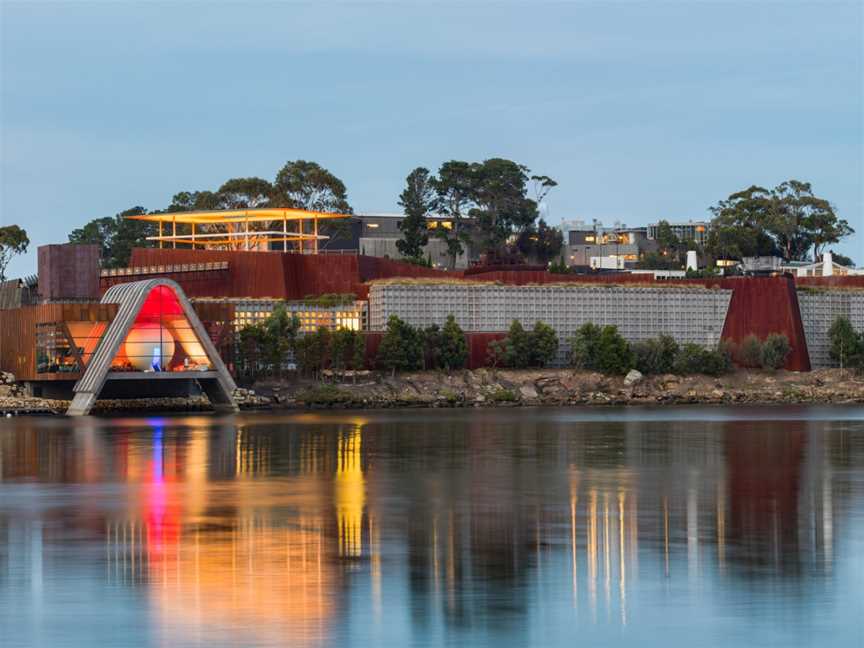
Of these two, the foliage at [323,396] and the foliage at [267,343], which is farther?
the foliage at [323,396]

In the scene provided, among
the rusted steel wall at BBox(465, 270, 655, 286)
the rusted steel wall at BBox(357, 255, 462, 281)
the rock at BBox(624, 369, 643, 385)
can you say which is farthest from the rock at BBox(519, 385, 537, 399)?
the rusted steel wall at BBox(357, 255, 462, 281)

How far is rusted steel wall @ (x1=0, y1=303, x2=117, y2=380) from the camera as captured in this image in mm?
78750

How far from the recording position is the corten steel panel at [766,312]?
10062 cm


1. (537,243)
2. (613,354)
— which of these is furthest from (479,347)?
(537,243)

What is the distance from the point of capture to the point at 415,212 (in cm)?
13425

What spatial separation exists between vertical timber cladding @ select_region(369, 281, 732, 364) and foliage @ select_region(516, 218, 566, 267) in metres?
39.8

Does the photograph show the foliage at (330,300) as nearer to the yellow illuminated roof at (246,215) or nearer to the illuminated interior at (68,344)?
the yellow illuminated roof at (246,215)

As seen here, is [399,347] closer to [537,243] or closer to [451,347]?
[451,347]

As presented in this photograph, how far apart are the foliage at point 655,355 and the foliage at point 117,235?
5971 centimetres

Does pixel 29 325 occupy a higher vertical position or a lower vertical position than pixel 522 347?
higher

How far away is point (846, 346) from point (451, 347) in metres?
28.2

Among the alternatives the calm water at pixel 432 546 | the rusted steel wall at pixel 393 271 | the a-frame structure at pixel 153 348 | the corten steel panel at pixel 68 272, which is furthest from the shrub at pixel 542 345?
the calm water at pixel 432 546

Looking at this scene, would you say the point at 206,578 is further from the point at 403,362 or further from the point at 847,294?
the point at 847,294

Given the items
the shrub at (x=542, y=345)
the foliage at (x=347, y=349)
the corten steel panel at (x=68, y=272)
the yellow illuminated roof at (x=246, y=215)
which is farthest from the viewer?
the yellow illuminated roof at (x=246, y=215)
